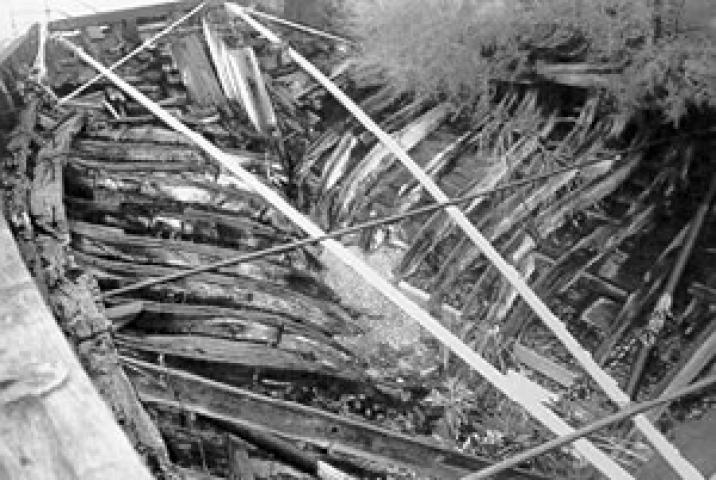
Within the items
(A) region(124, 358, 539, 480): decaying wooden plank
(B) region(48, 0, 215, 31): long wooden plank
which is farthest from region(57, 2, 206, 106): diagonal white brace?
(A) region(124, 358, 539, 480): decaying wooden plank

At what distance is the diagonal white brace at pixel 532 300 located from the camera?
2.28m

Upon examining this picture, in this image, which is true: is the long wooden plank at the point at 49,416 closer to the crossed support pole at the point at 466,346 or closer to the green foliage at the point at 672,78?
the crossed support pole at the point at 466,346

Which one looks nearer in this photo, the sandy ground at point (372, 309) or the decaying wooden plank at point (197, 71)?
the sandy ground at point (372, 309)

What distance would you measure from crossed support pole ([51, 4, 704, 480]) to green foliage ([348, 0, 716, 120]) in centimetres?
57

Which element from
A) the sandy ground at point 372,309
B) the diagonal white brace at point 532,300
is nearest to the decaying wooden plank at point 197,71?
the diagonal white brace at point 532,300

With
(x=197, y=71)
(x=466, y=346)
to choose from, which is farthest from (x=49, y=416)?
(x=197, y=71)

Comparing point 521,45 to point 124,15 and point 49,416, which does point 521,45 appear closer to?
point 124,15

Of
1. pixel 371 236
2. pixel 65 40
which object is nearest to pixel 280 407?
pixel 371 236

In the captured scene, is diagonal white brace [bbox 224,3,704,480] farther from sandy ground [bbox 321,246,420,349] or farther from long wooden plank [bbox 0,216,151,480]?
long wooden plank [bbox 0,216,151,480]

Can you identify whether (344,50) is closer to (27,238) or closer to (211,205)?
(211,205)

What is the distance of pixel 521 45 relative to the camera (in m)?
4.69

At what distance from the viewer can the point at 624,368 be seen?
312 cm

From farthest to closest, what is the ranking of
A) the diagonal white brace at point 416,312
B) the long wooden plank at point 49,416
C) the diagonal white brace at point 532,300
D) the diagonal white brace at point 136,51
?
the diagonal white brace at point 136,51, the diagonal white brace at point 416,312, the diagonal white brace at point 532,300, the long wooden plank at point 49,416

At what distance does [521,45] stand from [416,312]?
2239 mm
